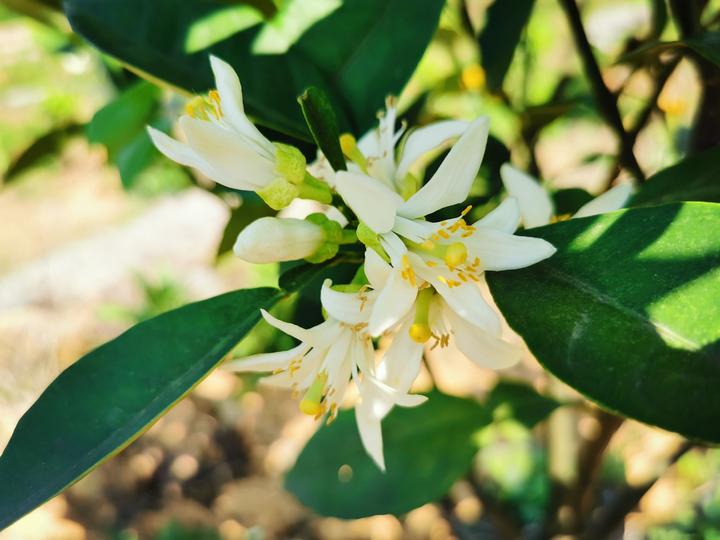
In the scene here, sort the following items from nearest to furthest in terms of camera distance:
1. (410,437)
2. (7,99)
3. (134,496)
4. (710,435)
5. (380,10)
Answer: (710,435), (380,10), (410,437), (134,496), (7,99)

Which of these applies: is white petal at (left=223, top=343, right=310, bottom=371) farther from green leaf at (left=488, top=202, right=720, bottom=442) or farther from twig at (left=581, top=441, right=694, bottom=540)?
twig at (left=581, top=441, right=694, bottom=540)

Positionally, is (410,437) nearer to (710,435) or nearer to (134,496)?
(710,435)

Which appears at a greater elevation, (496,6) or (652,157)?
(496,6)

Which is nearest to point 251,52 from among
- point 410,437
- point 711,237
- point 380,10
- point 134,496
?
point 380,10

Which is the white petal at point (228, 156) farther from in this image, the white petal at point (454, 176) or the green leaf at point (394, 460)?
the green leaf at point (394, 460)

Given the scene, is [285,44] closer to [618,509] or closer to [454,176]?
[454,176]

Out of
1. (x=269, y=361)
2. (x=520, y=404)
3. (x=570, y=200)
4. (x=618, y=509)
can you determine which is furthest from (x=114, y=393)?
(x=618, y=509)

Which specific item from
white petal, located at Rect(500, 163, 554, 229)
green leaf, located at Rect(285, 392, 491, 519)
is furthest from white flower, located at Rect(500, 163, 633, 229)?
green leaf, located at Rect(285, 392, 491, 519)
